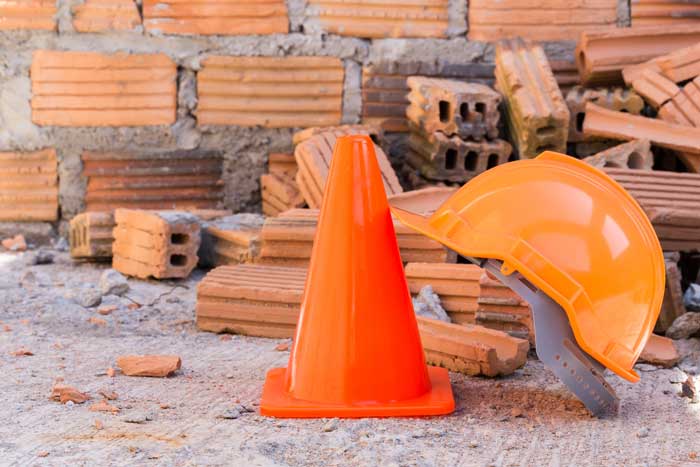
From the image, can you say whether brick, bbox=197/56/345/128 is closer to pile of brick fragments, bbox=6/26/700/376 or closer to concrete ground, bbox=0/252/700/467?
pile of brick fragments, bbox=6/26/700/376

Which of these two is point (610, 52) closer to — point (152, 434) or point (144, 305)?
point (144, 305)

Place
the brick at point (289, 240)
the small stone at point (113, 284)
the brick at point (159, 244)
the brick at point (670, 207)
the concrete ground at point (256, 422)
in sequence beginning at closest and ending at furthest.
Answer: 1. the concrete ground at point (256, 422)
2. the brick at point (670, 207)
3. the brick at point (289, 240)
4. the small stone at point (113, 284)
5. the brick at point (159, 244)

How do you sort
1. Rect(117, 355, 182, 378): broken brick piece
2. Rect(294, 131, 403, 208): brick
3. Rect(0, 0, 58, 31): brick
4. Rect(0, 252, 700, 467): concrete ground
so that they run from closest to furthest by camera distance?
Rect(0, 252, 700, 467): concrete ground
Rect(117, 355, 182, 378): broken brick piece
Rect(294, 131, 403, 208): brick
Rect(0, 0, 58, 31): brick

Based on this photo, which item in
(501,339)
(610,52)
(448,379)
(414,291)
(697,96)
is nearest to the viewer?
(448,379)

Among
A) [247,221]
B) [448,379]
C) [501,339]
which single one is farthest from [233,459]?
Answer: [247,221]

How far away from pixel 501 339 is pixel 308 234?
1.39m

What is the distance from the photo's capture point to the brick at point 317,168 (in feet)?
18.2

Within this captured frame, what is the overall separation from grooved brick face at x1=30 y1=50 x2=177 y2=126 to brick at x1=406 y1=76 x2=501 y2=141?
171 centimetres

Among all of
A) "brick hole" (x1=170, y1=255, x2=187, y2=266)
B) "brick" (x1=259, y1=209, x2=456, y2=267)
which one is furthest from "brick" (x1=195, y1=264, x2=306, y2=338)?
"brick hole" (x1=170, y1=255, x2=187, y2=266)

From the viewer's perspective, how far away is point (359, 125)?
6.11 meters

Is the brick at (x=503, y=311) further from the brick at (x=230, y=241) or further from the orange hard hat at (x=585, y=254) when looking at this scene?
the brick at (x=230, y=241)

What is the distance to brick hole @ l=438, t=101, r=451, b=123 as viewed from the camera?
227 inches

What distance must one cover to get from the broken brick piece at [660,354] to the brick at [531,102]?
195 centimetres

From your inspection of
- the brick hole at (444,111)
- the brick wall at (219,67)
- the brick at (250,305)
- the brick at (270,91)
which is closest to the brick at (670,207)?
the brick hole at (444,111)
